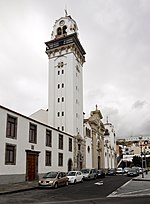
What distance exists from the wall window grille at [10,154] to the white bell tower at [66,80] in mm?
20848

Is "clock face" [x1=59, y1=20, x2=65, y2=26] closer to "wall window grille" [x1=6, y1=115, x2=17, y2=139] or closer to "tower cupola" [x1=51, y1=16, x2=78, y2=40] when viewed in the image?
"tower cupola" [x1=51, y1=16, x2=78, y2=40]

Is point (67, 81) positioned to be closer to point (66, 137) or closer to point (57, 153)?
point (66, 137)

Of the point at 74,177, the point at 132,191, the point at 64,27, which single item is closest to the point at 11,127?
the point at 74,177

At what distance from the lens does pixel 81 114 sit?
52156 millimetres

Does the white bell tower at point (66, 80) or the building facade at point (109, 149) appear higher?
the white bell tower at point (66, 80)

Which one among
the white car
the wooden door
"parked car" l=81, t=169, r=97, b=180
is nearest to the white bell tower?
"parked car" l=81, t=169, r=97, b=180

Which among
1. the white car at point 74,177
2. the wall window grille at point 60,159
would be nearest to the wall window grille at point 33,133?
the white car at point 74,177

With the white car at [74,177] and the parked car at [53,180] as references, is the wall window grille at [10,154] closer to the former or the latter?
the parked car at [53,180]

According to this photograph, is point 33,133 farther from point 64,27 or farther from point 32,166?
point 64,27

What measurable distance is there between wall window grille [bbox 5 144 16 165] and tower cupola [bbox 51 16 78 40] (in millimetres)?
33223

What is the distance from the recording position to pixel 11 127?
88.4 feet

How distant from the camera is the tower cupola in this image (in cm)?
5480

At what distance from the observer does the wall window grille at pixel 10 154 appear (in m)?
25.7

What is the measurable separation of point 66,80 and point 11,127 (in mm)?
24647
